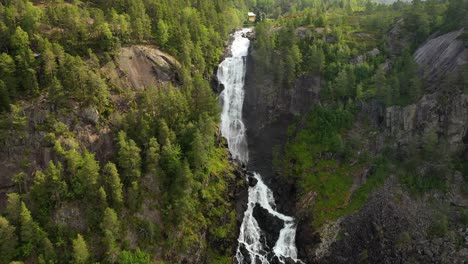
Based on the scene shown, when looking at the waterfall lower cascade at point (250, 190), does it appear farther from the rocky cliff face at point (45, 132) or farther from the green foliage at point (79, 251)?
the green foliage at point (79, 251)

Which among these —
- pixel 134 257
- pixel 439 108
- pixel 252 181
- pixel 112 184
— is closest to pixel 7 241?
pixel 112 184

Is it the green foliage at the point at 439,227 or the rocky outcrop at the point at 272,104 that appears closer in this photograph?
the green foliage at the point at 439,227

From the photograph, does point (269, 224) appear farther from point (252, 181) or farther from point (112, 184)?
point (112, 184)

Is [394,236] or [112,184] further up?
[112,184]

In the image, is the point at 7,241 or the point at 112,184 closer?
the point at 7,241

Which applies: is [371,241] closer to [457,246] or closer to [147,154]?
[457,246]

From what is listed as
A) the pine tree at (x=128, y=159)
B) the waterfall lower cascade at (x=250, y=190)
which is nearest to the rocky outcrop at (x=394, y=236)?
the waterfall lower cascade at (x=250, y=190)

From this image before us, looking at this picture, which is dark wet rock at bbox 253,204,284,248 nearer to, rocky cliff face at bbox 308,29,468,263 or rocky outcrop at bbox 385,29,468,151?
rocky cliff face at bbox 308,29,468,263
